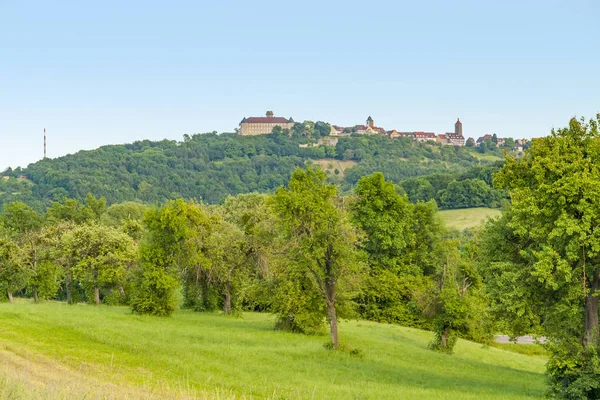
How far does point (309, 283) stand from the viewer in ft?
147

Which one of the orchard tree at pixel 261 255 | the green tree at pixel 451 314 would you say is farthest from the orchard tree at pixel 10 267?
the green tree at pixel 451 314

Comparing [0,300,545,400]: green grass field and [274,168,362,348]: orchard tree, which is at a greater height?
[274,168,362,348]: orchard tree

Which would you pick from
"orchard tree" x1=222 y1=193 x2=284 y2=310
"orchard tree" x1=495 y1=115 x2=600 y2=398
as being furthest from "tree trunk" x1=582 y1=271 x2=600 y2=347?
"orchard tree" x1=222 y1=193 x2=284 y2=310

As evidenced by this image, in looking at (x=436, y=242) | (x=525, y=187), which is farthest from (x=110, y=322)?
(x=436, y=242)

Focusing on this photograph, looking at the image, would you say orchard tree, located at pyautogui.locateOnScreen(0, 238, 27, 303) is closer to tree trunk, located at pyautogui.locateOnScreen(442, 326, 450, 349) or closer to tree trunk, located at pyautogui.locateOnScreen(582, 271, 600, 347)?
tree trunk, located at pyautogui.locateOnScreen(442, 326, 450, 349)

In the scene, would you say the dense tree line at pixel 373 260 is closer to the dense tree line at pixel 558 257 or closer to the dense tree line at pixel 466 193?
the dense tree line at pixel 558 257

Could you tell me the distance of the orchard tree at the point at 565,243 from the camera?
2520 cm

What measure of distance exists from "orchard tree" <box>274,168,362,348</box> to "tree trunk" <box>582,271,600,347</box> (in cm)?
1484

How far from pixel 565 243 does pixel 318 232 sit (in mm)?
15469

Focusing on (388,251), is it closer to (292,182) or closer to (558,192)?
(292,182)

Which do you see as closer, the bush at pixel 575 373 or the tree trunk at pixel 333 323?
the bush at pixel 575 373

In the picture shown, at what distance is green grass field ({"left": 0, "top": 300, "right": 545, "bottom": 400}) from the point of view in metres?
25.1

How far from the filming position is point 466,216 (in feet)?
562

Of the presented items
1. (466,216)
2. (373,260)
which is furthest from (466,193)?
(373,260)
